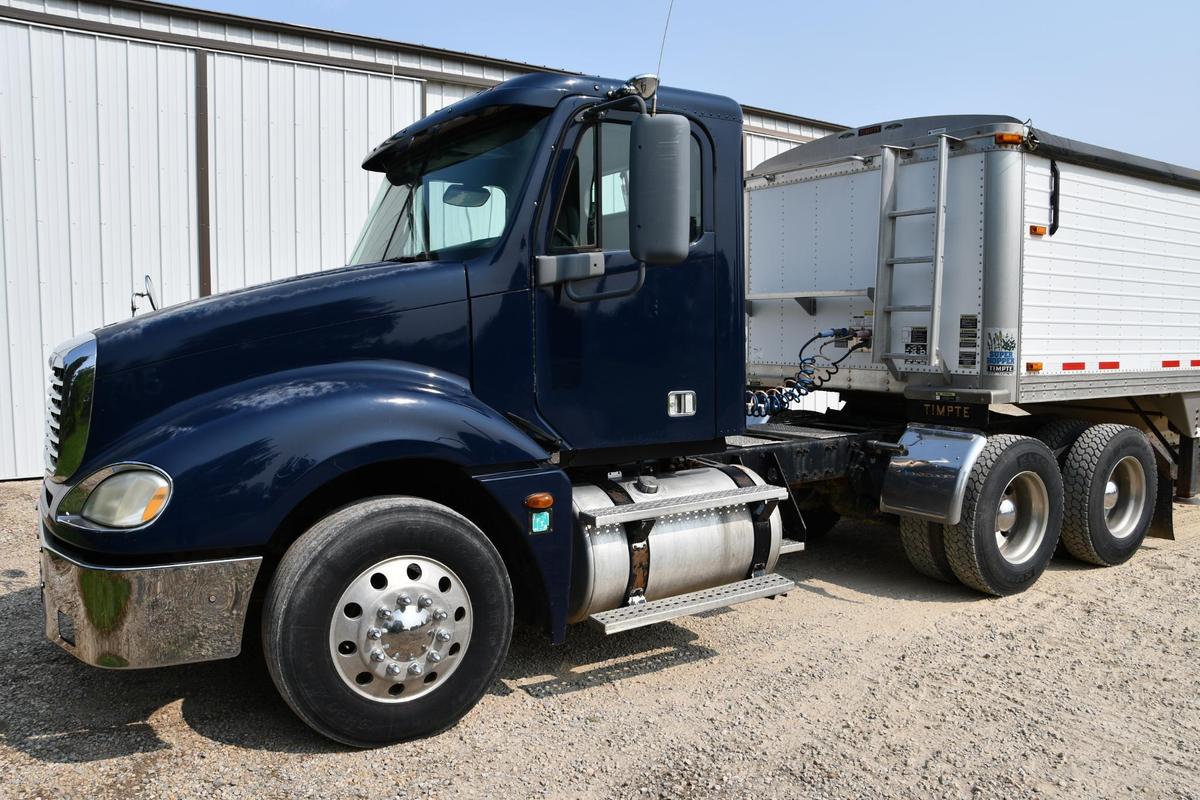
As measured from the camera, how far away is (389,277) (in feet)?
12.4

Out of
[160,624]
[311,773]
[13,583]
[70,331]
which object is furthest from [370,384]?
[70,331]

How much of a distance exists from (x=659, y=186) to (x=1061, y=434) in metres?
4.26

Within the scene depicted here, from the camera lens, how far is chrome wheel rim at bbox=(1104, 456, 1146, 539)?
6.69 meters

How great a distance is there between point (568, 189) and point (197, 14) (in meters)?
7.15

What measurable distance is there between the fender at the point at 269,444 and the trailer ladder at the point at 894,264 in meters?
3.21

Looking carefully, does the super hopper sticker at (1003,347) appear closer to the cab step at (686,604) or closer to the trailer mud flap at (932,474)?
the trailer mud flap at (932,474)

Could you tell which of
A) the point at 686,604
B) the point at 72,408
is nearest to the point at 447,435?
the point at 72,408

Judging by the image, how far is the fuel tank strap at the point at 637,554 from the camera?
429 centimetres

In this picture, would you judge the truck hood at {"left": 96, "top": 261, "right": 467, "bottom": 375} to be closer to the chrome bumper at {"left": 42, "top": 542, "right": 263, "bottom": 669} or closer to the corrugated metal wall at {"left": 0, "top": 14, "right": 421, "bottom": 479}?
the chrome bumper at {"left": 42, "top": 542, "right": 263, "bottom": 669}

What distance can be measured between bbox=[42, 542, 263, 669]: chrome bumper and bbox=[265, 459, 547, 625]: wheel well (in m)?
0.29

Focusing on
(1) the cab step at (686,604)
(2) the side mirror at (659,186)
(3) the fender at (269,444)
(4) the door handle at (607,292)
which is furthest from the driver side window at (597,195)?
(1) the cab step at (686,604)

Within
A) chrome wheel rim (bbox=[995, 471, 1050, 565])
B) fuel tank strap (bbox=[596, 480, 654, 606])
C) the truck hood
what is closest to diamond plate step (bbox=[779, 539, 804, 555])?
fuel tank strap (bbox=[596, 480, 654, 606])

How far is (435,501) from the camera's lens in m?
3.92

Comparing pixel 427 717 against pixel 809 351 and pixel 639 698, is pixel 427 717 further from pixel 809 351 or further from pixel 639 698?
pixel 809 351
